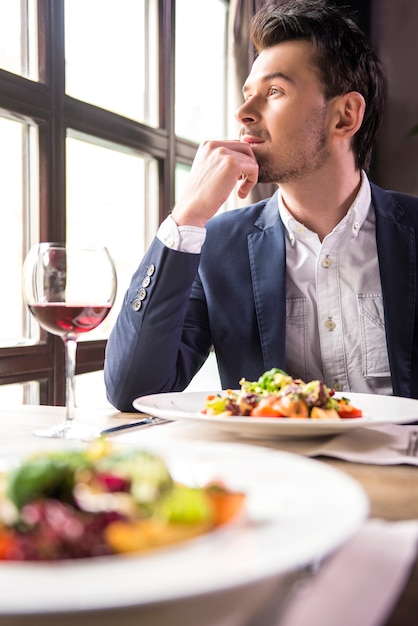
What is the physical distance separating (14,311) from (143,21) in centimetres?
163

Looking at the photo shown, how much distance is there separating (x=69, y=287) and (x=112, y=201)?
2245 mm

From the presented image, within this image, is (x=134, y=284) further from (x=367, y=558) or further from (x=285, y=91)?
(x=367, y=558)

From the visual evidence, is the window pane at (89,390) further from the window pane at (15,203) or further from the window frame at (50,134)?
the window pane at (15,203)

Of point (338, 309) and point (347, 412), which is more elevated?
point (338, 309)

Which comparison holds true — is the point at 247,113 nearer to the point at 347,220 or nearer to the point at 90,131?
the point at 347,220

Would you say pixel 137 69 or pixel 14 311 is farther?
pixel 137 69

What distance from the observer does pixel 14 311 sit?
2619mm

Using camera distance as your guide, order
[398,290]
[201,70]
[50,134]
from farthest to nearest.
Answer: [201,70]
[50,134]
[398,290]

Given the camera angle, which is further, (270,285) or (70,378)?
(270,285)

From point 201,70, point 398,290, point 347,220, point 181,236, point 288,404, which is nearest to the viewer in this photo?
point 288,404

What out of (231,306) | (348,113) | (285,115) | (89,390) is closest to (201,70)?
(89,390)

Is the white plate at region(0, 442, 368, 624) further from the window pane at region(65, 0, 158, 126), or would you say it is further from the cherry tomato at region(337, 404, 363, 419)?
the window pane at region(65, 0, 158, 126)

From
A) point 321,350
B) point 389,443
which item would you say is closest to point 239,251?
point 321,350

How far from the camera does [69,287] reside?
971 millimetres
